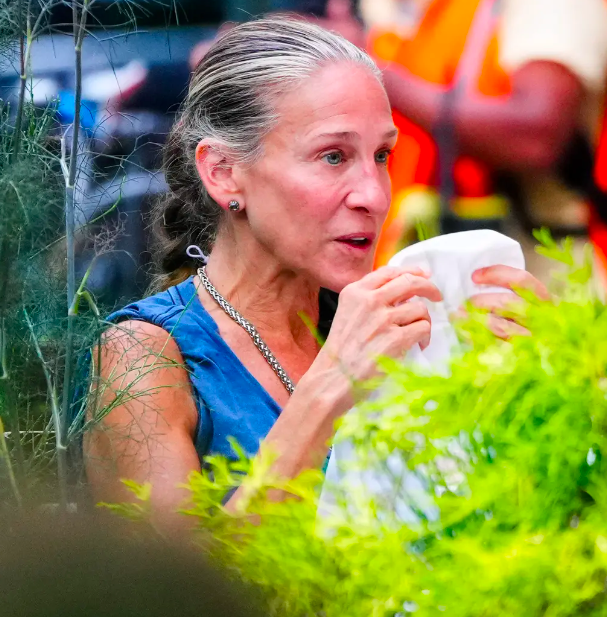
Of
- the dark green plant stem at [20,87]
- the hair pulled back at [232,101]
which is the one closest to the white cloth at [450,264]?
the hair pulled back at [232,101]

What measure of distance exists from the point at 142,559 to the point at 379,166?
3.38ft

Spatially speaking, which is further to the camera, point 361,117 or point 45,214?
point 361,117

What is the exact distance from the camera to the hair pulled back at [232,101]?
1447 millimetres

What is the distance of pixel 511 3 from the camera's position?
183 centimetres

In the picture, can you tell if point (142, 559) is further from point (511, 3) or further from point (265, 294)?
point (511, 3)

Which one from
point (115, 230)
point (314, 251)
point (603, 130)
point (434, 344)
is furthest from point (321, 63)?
point (603, 130)

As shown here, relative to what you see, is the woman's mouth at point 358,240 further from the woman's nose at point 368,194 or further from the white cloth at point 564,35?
the white cloth at point 564,35

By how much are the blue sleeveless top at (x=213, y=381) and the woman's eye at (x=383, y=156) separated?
366 millimetres

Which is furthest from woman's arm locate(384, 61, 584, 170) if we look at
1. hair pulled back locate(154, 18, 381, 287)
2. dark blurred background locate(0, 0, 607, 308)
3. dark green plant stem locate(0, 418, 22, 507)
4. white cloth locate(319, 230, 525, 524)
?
dark green plant stem locate(0, 418, 22, 507)

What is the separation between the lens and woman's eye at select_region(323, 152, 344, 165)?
1.41m

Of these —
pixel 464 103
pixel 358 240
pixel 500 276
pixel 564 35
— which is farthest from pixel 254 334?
pixel 564 35

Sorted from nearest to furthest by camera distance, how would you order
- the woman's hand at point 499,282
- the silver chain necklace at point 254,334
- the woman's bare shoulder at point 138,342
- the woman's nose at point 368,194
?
the woman's hand at point 499,282
the woman's bare shoulder at point 138,342
the woman's nose at point 368,194
the silver chain necklace at point 254,334

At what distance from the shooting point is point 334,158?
4.65 feet

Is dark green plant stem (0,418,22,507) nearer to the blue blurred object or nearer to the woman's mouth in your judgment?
the blue blurred object
